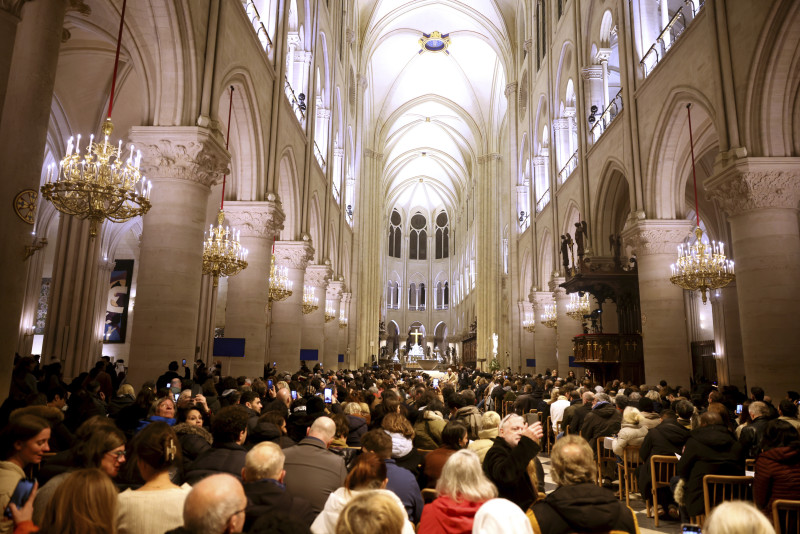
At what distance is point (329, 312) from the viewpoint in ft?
76.5

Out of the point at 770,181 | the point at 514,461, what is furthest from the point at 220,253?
the point at 770,181

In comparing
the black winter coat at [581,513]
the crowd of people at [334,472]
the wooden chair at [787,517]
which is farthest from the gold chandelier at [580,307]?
the black winter coat at [581,513]

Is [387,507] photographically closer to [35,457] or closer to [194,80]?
[35,457]

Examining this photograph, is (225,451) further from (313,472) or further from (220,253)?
Answer: (220,253)

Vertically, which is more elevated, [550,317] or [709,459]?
[550,317]

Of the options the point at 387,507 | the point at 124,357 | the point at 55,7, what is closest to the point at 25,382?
the point at 55,7

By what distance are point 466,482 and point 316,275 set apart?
55.3ft

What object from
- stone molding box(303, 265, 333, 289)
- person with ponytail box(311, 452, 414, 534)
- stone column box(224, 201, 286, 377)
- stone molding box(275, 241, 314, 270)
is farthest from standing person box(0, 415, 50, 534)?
stone molding box(303, 265, 333, 289)

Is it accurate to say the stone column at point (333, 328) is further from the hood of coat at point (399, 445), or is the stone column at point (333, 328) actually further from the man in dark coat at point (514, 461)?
the man in dark coat at point (514, 461)

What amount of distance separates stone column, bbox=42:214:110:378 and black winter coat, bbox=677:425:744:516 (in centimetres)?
1495

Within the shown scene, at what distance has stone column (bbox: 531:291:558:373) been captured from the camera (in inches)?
930

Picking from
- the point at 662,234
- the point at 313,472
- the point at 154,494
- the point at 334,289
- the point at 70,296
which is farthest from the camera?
the point at 334,289

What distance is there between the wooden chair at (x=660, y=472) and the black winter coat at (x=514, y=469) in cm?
263

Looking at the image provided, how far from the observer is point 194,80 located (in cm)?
900
